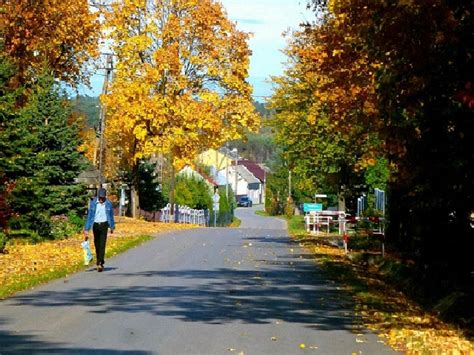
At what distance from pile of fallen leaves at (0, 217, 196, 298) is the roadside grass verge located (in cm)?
626

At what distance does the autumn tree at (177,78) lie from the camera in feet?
154

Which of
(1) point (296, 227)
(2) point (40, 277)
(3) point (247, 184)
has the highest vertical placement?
(3) point (247, 184)

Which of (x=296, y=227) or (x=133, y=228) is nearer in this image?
(x=133, y=228)

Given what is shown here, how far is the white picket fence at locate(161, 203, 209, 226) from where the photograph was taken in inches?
2343

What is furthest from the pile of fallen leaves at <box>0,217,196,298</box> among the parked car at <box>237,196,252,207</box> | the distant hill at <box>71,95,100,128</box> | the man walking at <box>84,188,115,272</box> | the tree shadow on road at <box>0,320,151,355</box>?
the parked car at <box>237,196,252,207</box>

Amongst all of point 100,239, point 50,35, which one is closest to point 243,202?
point 50,35

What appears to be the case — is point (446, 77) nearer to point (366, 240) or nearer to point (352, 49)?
point (352, 49)

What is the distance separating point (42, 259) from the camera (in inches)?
995

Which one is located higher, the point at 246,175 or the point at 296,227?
the point at 246,175

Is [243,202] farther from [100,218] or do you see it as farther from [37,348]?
[37,348]

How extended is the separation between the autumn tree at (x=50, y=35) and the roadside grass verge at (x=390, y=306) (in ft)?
57.1

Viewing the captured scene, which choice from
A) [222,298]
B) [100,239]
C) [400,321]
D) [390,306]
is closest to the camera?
[400,321]

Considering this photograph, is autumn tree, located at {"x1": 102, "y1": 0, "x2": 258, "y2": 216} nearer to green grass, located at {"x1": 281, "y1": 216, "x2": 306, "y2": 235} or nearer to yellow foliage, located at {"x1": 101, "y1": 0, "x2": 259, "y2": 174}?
yellow foliage, located at {"x1": 101, "y1": 0, "x2": 259, "y2": 174}

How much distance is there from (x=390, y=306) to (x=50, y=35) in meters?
29.3
